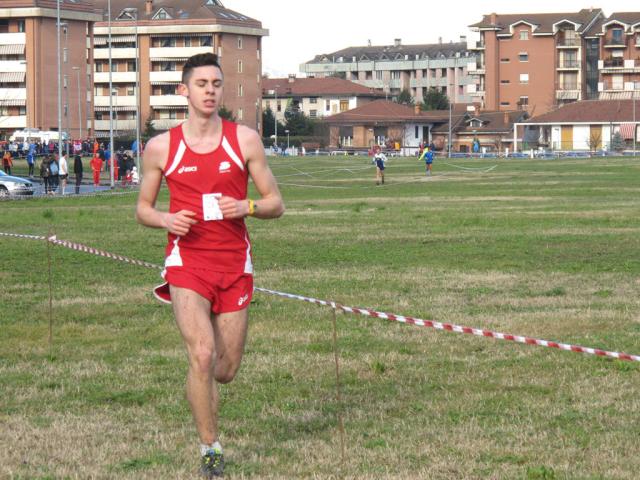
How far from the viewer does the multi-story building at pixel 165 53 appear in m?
160

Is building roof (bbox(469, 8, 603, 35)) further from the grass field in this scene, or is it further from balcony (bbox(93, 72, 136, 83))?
the grass field

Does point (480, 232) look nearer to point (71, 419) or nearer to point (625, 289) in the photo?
point (625, 289)

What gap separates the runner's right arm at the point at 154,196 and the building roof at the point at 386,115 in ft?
539

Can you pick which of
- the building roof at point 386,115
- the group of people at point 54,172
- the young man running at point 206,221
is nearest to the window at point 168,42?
the building roof at point 386,115

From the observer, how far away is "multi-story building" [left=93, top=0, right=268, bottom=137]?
525ft

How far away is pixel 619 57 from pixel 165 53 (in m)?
53.5

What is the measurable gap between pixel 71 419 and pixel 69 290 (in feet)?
28.1

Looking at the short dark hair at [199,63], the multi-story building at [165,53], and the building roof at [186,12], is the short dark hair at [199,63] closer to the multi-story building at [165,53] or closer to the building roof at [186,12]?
the multi-story building at [165,53]

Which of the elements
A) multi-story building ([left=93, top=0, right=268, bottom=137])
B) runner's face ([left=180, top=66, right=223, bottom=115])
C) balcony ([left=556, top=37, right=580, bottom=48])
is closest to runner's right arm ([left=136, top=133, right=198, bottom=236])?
runner's face ([left=180, top=66, right=223, bottom=115])

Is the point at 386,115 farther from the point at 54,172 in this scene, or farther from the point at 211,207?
the point at 211,207

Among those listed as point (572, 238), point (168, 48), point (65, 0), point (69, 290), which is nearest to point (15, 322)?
point (69, 290)

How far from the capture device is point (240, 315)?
7617 millimetres

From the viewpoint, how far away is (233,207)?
7211 mm

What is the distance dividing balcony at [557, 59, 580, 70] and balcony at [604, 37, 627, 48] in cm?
403
